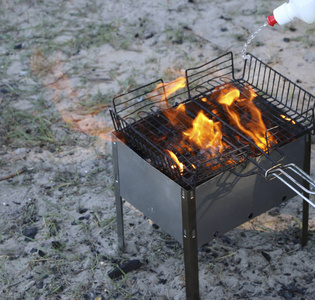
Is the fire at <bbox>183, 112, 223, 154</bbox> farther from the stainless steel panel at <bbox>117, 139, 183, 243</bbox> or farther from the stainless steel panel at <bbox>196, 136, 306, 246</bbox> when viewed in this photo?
the stainless steel panel at <bbox>117, 139, 183, 243</bbox>

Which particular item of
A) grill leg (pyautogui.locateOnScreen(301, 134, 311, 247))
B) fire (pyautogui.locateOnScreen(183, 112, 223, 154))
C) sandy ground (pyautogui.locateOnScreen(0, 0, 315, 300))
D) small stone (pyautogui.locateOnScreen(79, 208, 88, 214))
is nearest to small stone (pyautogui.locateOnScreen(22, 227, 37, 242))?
sandy ground (pyautogui.locateOnScreen(0, 0, 315, 300))

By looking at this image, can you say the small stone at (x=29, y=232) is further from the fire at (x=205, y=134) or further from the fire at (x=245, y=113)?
the fire at (x=245, y=113)

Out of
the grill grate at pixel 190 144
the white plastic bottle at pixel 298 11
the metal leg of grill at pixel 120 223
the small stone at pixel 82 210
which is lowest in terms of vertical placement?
the small stone at pixel 82 210

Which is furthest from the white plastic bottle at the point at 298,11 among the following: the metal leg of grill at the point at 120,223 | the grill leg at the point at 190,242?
the metal leg of grill at the point at 120,223

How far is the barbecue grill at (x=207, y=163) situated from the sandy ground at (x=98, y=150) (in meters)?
0.56

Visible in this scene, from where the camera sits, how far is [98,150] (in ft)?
17.2

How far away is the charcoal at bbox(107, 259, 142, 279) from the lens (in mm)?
4016

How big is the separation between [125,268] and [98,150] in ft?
4.81

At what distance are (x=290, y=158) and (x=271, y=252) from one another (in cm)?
85

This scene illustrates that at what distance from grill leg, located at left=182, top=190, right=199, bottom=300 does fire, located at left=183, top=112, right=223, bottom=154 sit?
34 centimetres

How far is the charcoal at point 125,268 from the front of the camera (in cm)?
402

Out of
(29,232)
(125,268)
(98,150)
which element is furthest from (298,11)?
(98,150)

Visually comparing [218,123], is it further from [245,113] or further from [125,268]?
[125,268]

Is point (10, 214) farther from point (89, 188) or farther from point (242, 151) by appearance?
point (242, 151)
